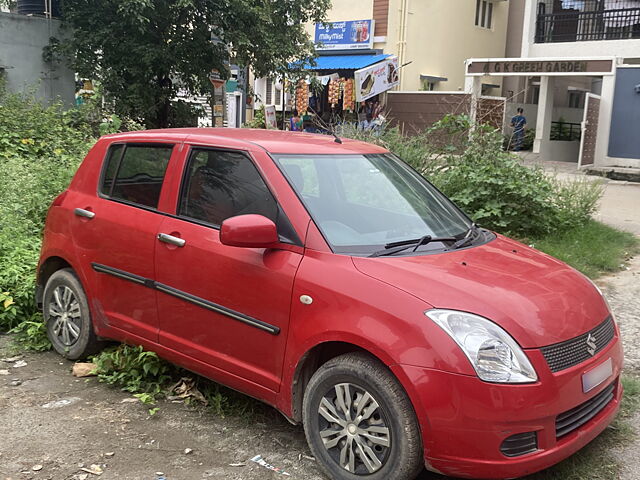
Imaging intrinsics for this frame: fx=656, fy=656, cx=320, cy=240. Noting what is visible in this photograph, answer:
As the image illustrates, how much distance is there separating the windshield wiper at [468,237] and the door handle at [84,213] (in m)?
2.46

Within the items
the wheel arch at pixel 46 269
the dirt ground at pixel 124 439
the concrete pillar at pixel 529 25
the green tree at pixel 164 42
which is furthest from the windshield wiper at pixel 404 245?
the concrete pillar at pixel 529 25

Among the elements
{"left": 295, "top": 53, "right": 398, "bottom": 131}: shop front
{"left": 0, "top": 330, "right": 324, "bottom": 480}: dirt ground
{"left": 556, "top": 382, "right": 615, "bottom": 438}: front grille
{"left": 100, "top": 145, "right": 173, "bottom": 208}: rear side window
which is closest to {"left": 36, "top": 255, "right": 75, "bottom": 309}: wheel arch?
{"left": 100, "top": 145, "right": 173, "bottom": 208}: rear side window

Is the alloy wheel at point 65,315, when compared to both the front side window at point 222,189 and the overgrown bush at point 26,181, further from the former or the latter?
the front side window at point 222,189

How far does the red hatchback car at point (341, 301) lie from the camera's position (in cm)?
289

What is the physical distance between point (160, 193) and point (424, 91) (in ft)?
70.3

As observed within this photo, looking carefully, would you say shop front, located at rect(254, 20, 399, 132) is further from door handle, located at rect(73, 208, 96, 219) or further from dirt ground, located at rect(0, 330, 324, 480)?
dirt ground, located at rect(0, 330, 324, 480)

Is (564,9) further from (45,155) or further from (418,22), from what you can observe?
(45,155)

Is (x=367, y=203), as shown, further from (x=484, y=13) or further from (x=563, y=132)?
(x=484, y=13)

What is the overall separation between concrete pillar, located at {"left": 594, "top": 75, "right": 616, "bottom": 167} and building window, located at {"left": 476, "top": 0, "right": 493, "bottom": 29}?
31.9 ft

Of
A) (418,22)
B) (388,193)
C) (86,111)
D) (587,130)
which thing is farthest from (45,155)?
(418,22)

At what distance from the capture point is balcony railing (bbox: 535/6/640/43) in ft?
72.6

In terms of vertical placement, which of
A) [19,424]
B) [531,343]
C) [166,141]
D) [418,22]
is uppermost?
[418,22]

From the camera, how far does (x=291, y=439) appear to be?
148 inches

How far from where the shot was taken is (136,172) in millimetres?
4453
